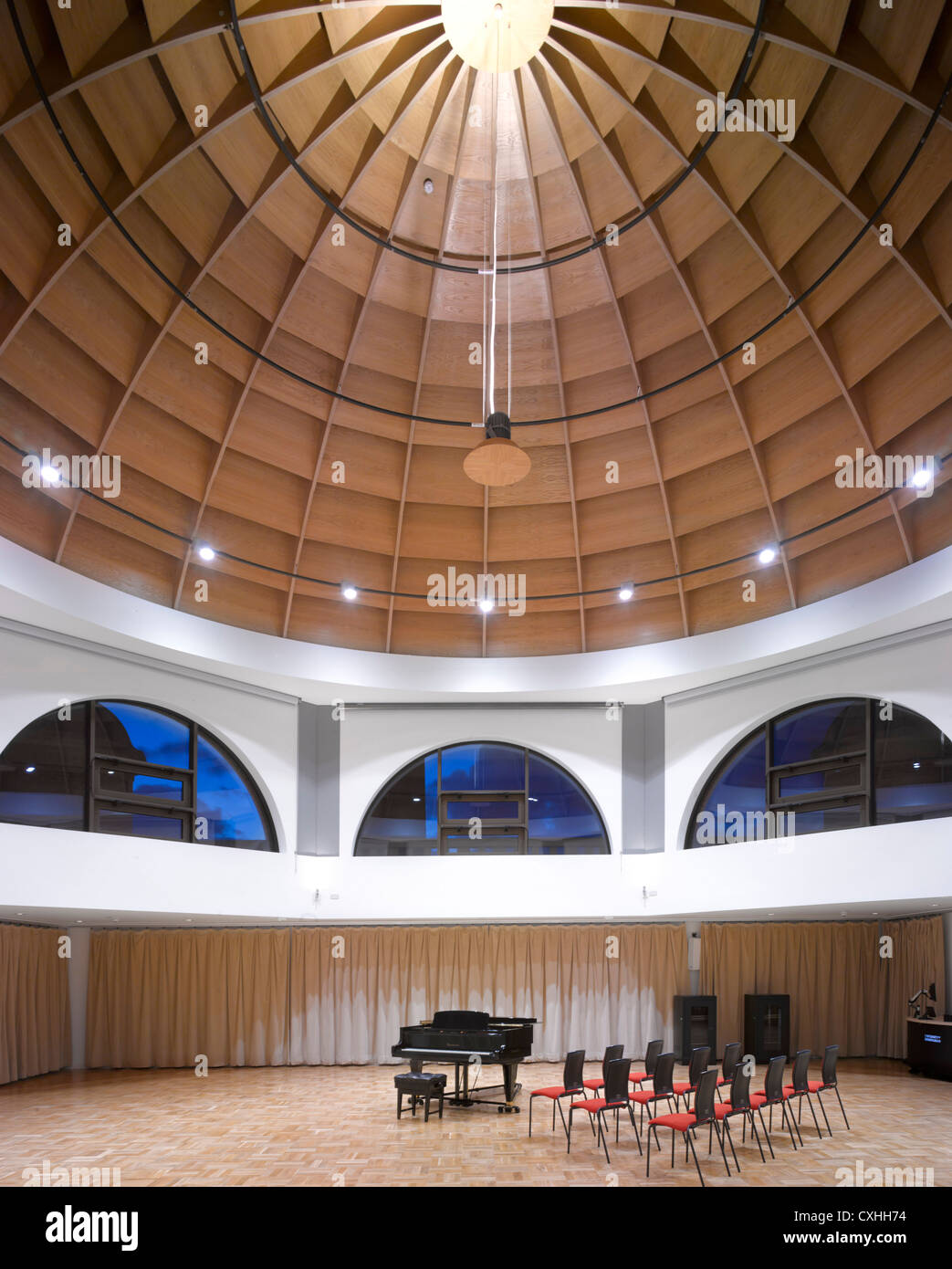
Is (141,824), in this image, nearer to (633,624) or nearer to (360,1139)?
(360,1139)

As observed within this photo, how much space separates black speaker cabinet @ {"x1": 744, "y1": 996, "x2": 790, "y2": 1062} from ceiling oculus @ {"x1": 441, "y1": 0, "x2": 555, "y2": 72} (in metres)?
15.7

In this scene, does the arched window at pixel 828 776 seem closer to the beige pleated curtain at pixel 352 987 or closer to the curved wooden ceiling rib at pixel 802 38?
the beige pleated curtain at pixel 352 987

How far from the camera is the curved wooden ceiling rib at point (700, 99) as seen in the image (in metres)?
11.6

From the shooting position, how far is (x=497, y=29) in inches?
434

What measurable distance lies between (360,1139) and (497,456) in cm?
850

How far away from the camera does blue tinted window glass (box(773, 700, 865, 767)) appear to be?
1608cm

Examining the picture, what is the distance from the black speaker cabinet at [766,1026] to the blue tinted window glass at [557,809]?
3990mm

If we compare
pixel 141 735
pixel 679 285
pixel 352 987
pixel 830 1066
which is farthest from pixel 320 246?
pixel 352 987

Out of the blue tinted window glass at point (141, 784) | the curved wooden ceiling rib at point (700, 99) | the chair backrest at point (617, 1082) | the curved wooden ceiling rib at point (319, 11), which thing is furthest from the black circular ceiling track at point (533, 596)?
the chair backrest at point (617, 1082)

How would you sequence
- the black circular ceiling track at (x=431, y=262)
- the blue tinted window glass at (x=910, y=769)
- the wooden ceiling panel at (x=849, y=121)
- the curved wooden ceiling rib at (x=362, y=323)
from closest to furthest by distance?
the black circular ceiling track at (x=431, y=262)
the wooden ceiling panel at (x=849, y=121)
the curved wooden ceiling rib at (x=362, y=323)
the blue tinted window glass at (x=910, y=769)

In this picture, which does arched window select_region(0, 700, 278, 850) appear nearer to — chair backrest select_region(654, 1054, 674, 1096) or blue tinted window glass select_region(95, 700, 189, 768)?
blue tinted window glass select_region(95, 700, 189, 768)

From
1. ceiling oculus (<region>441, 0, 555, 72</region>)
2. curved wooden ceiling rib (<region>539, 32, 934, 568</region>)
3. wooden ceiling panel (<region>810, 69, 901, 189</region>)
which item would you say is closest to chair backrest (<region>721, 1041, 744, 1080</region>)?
curved wooden ceiling rib (<region>539, 32, 934, 568</region>)

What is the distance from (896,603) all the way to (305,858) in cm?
1088

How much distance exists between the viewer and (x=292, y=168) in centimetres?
1275
